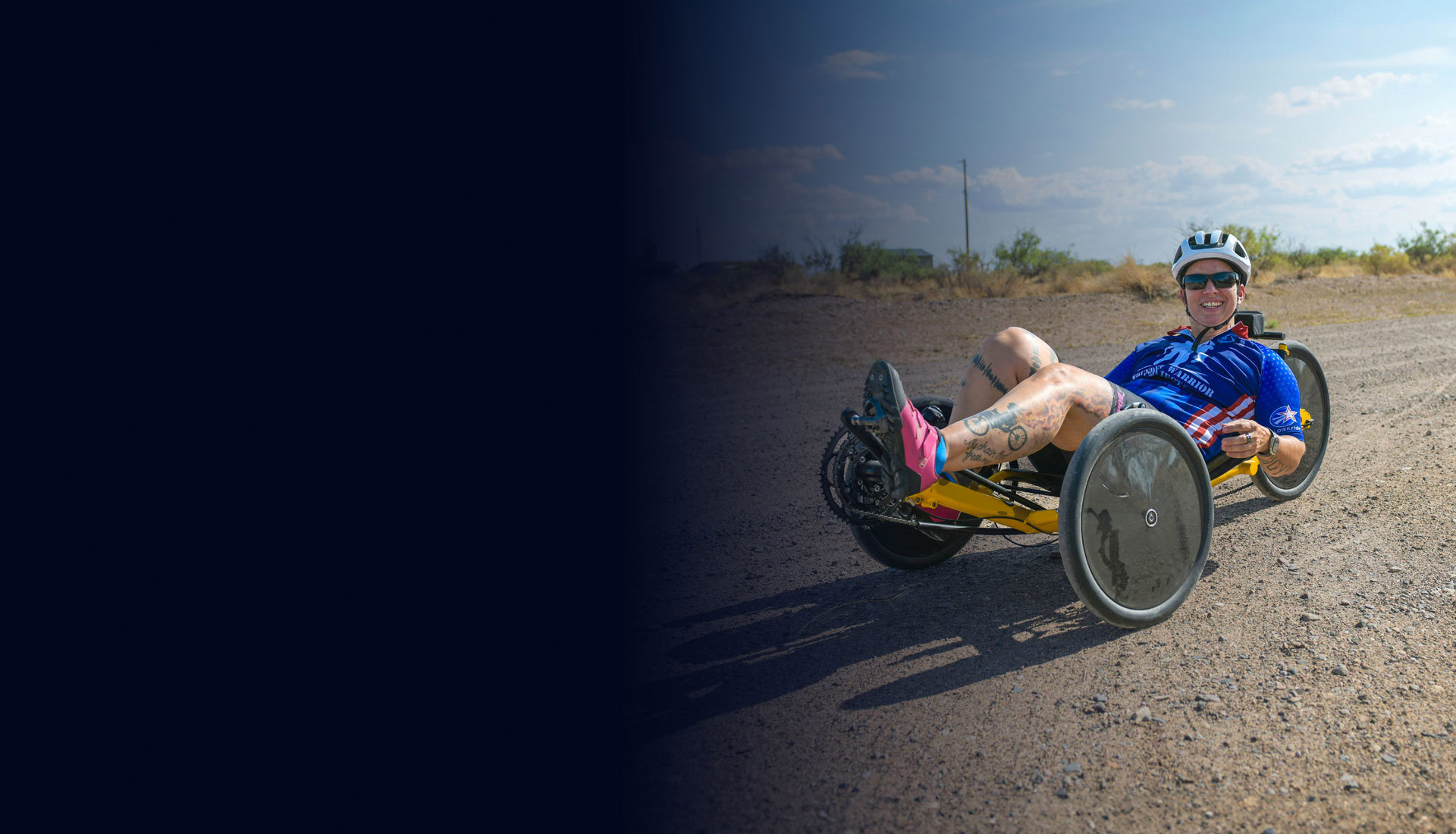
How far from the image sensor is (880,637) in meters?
2.96

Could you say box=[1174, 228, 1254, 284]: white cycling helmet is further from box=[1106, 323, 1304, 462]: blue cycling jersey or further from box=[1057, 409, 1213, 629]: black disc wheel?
box=[1057, 409, 1213, 629]: black disc wheel

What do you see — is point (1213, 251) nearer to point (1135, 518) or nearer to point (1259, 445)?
point (1259, 445)

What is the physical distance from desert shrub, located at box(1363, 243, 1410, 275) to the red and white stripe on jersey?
22.0 meters

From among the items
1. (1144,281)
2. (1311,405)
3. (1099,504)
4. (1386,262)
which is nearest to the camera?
(1099,504)

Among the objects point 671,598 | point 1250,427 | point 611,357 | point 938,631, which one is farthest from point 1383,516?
point 611,357

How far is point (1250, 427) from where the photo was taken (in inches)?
124

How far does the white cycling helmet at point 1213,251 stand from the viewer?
360 centimetres

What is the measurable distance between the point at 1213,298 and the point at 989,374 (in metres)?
1.29

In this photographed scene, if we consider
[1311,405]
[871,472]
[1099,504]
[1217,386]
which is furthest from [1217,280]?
[871,472]

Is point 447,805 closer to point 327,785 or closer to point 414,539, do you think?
point 327,785

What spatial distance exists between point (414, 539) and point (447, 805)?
2.33 feet

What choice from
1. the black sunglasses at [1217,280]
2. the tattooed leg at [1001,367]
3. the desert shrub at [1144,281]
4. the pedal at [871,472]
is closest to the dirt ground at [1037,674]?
the pedal at [871,472]

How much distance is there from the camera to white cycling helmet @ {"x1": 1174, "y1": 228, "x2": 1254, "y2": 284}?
11.8ft

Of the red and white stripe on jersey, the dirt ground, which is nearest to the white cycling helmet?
the red and white stripe on jersey
